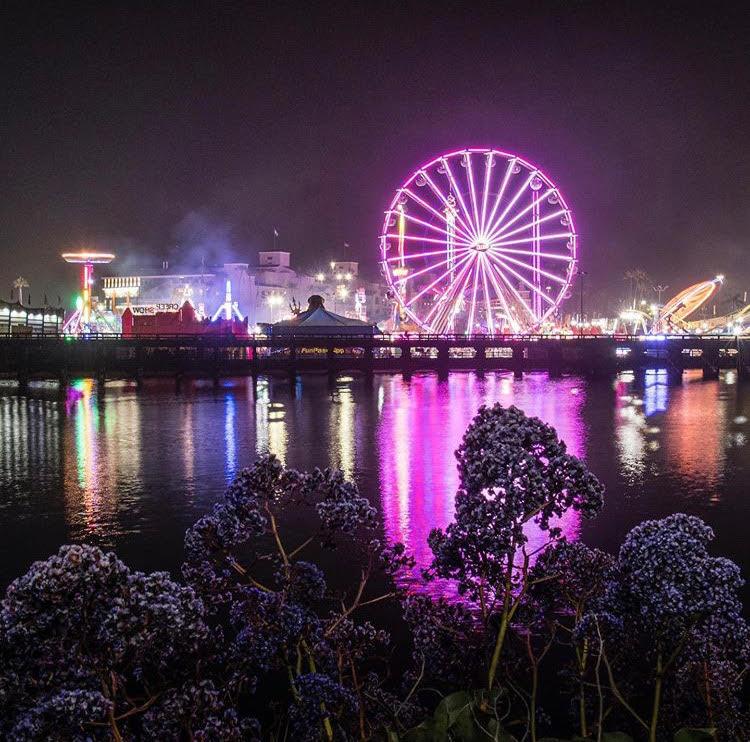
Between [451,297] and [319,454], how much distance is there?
35.7 m

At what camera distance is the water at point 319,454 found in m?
15.7

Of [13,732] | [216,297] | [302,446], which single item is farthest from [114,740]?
[216,297]

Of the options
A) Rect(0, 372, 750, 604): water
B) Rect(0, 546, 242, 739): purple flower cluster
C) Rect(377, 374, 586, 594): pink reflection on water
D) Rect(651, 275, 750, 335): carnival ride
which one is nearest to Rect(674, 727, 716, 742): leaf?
Rect(0, 546, 242, 739): purple flower cluster

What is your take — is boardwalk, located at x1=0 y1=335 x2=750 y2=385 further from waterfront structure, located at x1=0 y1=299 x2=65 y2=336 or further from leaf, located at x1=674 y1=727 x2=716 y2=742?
leaf, located at x1=674 y1=727 x2=716 y2=742

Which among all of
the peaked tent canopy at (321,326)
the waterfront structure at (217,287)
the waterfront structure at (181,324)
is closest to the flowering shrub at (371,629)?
the peaked tent canopy at (321,326)

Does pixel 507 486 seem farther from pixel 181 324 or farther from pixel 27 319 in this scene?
pixel 27 319

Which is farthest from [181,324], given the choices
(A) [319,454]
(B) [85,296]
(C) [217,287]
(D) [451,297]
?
(A) [319,454]

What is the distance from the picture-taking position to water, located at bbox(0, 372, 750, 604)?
51.6 ft

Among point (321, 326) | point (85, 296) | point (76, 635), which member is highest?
point (85, 296)

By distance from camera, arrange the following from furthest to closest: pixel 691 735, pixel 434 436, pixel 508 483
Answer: pixel 434 436
pixel 508 483
pixel 691 735

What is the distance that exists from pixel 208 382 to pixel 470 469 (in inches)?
2305

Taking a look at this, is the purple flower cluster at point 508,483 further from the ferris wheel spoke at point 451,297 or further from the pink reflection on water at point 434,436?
the ferris wheel spoke at point 451,297

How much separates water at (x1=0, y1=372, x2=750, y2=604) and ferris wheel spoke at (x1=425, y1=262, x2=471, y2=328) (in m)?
9.77

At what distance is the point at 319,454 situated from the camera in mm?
25312
